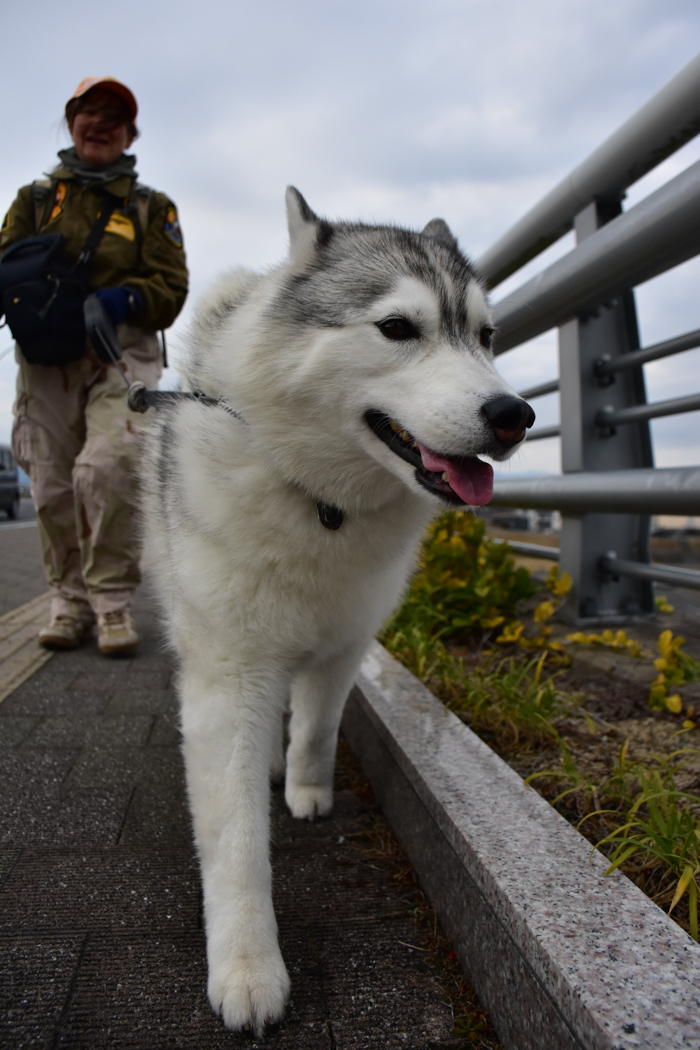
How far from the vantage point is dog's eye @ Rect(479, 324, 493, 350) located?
1863 millimetres

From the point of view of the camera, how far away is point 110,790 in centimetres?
210

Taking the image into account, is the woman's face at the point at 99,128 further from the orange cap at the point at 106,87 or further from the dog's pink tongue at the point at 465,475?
the dog's pink tongue at the point at 465,475

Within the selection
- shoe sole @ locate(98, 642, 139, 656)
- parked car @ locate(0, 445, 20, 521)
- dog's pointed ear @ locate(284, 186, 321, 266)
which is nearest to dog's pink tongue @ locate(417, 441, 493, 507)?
dog's pointed ear @ locate(284, 186, 321, 266)

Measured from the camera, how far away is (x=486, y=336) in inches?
75.0

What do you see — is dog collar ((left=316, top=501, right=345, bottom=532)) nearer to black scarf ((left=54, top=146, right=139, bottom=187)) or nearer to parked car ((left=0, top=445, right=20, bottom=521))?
black scarf ((left=54, top=146, right=139, bottom=187))

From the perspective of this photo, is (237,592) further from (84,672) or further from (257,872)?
(84,672)

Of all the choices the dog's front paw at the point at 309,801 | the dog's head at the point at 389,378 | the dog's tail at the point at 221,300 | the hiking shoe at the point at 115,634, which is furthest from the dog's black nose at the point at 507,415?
the hiking shoe at the point at 115,634

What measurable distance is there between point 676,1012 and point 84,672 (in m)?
2.86

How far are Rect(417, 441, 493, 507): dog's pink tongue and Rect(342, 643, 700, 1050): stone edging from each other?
740 millimetres

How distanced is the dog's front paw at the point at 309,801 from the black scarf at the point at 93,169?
120 inches

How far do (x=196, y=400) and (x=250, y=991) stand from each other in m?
1.48

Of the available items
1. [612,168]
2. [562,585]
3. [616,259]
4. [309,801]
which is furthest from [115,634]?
[612,168]

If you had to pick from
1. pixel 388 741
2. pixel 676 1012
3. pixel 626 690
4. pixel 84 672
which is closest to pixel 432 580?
pixel 626 690

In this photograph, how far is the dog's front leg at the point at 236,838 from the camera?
50.9 inches
